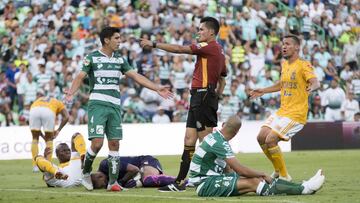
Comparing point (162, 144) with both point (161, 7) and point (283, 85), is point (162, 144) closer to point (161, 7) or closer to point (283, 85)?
point (161, 7)

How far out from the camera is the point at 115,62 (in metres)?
15.4

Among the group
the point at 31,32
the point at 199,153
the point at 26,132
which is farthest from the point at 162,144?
the point at 199,153

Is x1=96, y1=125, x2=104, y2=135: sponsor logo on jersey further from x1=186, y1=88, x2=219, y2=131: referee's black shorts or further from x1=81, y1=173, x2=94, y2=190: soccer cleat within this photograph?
x1=186, y1=88, x2=219, y2=131: referee's black shorts

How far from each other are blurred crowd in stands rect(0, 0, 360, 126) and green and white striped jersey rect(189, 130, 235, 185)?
15587 millimetres

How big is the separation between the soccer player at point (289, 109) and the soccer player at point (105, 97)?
2.53 meters

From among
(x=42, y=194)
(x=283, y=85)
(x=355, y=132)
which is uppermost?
(x=283, y=85)

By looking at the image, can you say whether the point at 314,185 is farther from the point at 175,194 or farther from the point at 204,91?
the point at 204,91

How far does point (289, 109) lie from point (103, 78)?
331 centimetres

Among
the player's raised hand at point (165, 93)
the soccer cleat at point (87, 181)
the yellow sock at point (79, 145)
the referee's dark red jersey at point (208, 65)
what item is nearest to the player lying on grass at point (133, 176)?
the soccer cleat at point (87, 181)

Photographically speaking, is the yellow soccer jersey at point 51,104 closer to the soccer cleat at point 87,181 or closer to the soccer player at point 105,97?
the soccer cleat at point 87,181

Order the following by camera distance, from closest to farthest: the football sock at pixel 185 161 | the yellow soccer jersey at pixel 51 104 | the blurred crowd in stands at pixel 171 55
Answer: the football sock at pixel 185 161, the yellow soccer jersey at pixel 51 104, the blurred crowd in stands at pixel 171 55

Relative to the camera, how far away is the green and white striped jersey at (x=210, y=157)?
13.4m

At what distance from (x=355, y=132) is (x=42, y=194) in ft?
59.2

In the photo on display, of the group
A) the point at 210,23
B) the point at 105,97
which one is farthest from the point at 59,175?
the point at 210,23
